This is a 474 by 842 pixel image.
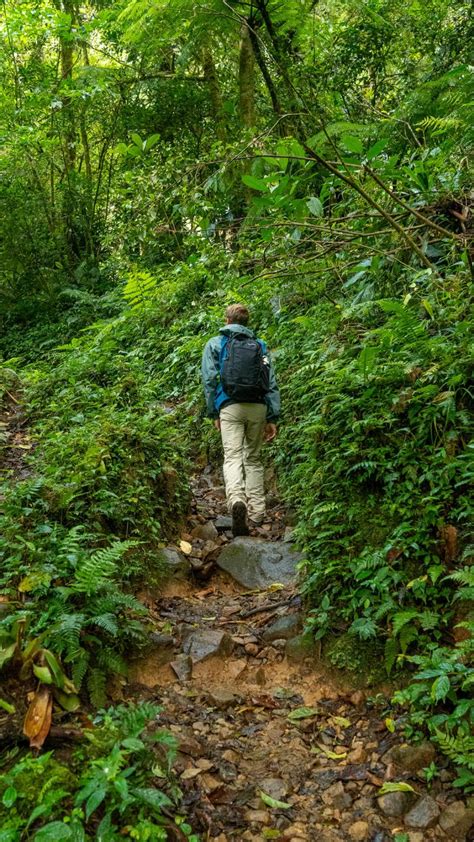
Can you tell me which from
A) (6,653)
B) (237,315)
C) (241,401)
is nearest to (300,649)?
(6,653)

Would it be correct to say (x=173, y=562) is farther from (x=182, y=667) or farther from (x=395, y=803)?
(x=395, y=803)

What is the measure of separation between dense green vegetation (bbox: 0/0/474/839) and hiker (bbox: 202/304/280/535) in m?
0.39

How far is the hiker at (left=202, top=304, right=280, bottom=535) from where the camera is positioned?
6398 millimetres

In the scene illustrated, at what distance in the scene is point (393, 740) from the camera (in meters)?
3.34

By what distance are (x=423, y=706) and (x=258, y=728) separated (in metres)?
1.02

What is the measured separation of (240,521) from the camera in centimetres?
611

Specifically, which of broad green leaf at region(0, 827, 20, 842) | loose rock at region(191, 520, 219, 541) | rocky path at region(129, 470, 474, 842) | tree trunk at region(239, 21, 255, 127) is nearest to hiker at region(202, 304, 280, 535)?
loose rock at region(191, 520, 219, 541)

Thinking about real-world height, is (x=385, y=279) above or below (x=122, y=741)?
above

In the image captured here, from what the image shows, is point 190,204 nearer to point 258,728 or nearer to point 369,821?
point 258,728

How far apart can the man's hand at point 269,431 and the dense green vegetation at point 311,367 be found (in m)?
0.25

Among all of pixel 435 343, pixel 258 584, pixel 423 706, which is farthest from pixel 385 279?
pixel 423 706

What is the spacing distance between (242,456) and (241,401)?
65 cm

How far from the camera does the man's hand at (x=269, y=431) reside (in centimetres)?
681

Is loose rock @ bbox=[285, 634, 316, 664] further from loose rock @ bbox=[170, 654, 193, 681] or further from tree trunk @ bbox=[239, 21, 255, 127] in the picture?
tree trunk @ bbox=[239, 21, 255, 127]
